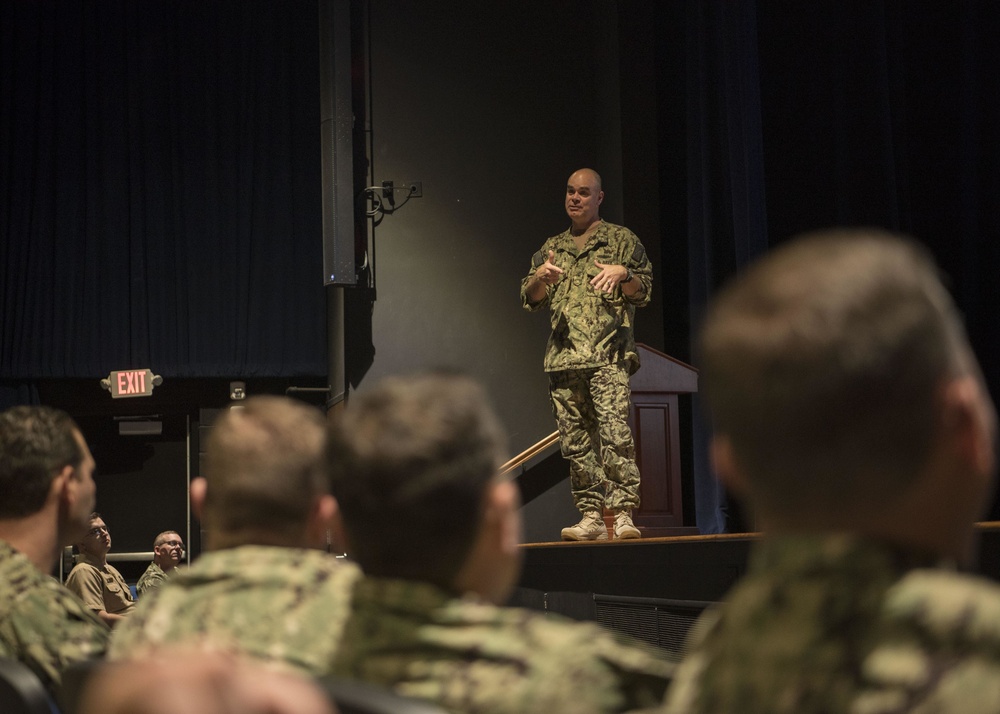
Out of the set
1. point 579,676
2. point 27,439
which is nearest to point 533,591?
point 27,439

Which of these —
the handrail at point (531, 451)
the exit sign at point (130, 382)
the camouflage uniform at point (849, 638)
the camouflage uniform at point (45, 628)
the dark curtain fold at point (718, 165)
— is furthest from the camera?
the exit sign at point (130, 382)

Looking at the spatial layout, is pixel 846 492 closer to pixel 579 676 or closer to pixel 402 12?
pixel 579 676

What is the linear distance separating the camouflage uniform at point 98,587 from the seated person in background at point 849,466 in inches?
205

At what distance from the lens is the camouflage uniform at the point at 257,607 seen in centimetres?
123

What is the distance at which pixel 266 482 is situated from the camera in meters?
1.43

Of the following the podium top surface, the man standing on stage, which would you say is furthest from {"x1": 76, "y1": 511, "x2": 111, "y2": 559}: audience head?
the podium top surface

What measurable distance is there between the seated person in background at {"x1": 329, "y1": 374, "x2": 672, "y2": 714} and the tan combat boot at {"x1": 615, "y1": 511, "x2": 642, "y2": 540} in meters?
3.75

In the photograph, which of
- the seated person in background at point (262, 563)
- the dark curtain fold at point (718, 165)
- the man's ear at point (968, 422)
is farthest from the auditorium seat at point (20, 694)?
the dark curtain fold at point (718, 165)

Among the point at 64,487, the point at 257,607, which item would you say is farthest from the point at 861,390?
the point at 64,487

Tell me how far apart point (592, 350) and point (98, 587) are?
279cm

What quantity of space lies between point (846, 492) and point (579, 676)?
0.31m

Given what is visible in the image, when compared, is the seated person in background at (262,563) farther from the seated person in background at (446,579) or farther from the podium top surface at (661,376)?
the podium top surface at (661,376)

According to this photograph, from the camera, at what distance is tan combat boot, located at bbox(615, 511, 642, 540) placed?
188 inches

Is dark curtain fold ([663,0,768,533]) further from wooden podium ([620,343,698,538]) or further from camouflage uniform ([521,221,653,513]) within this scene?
camouflage uniform ([521,221,653,513])
